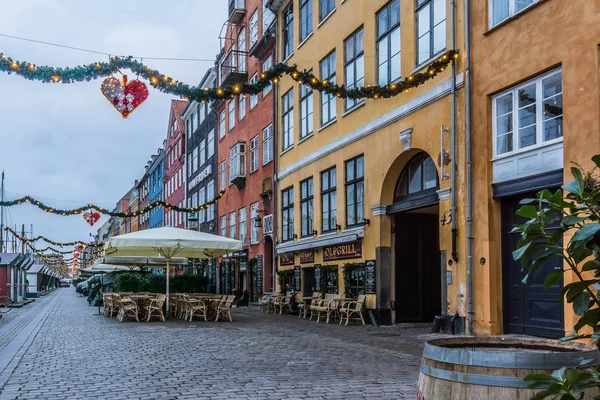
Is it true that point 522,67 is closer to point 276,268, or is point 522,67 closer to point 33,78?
point 33,78

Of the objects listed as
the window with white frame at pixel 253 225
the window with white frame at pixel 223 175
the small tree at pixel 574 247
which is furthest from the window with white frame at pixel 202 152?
the small tree at pixel 574 247

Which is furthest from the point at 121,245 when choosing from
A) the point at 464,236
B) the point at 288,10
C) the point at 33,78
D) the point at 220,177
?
the point at 220,177

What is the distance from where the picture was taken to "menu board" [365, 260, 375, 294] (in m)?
17.8

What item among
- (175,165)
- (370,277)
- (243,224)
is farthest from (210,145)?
(370,277)

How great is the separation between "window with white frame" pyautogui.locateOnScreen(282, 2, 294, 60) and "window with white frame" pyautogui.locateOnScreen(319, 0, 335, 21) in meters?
3.22

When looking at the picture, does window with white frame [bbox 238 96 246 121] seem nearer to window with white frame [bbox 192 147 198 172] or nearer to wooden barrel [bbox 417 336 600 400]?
window with white frame [bbox 192 147 198 172]

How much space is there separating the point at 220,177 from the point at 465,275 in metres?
25.5

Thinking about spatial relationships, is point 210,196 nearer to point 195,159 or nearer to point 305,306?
point 195,159

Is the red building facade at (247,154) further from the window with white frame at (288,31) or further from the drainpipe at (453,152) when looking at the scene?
the drainpipe at (453,152)

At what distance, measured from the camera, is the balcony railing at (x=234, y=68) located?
3194 centimetres

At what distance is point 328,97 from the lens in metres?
21.9

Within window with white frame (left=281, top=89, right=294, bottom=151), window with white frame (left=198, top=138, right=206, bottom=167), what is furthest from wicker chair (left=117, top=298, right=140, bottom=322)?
window with white frame (left=198, top=138, right=206, bottom=167)

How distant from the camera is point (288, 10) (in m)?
26.2

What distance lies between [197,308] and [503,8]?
10629 millimetres
